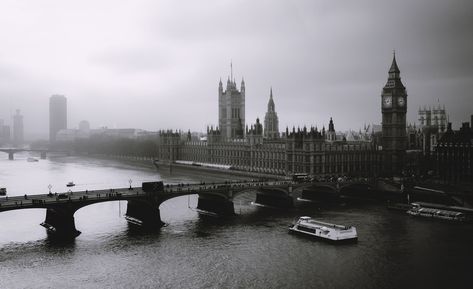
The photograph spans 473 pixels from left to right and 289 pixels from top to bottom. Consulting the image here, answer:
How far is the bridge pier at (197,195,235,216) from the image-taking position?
73.2m

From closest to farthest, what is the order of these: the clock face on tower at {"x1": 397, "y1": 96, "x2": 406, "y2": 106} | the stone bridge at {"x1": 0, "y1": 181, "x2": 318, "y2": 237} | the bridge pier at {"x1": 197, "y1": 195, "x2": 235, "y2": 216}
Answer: the stone bridge at {"x1": 0, "y1": 181, "x2": 318, "y2": 237}, the bridge pier at {"x1": 197, "y1": 195, "x2": 235, "y2": 216}, the clock face on tower at {"x1": 397, "y1": 96, "x2": 406, "y2": 106}

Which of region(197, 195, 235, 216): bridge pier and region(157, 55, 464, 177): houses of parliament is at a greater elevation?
region(157, 55, 464, 177): houses of parliament

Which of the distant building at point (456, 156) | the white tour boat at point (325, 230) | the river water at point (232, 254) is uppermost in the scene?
the distant building at point (456, 156)

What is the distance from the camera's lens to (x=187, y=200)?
86875mm

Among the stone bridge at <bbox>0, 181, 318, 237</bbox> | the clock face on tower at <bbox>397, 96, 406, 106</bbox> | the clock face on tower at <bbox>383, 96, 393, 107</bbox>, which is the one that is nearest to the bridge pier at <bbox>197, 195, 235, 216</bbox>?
the stone bridge at <bbox>0, 181, 318, 237</bbox>

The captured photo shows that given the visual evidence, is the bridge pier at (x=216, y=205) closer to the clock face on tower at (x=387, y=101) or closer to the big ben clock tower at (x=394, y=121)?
the big ben clock tower at (x=394, y=121)

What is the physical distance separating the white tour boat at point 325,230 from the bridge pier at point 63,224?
25.7m

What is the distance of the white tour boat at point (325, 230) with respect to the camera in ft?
186

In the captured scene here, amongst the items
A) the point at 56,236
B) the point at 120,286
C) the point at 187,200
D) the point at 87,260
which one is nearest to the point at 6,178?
the point at 187,200

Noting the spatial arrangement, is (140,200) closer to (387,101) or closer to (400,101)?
(387,101)

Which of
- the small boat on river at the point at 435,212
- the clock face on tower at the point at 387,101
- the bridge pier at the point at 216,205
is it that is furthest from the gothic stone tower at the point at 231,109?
the small boat on river at the point at 435,212

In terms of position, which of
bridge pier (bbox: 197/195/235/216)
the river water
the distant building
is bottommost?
the river water

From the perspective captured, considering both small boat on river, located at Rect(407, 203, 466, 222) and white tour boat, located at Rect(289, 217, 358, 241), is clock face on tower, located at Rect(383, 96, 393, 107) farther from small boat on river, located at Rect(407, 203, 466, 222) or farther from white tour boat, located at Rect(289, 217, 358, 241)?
white tour boat, located at Rect(289, 217, 358, 241)

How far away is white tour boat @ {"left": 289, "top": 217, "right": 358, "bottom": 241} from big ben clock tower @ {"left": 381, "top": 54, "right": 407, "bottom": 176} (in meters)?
67.1
